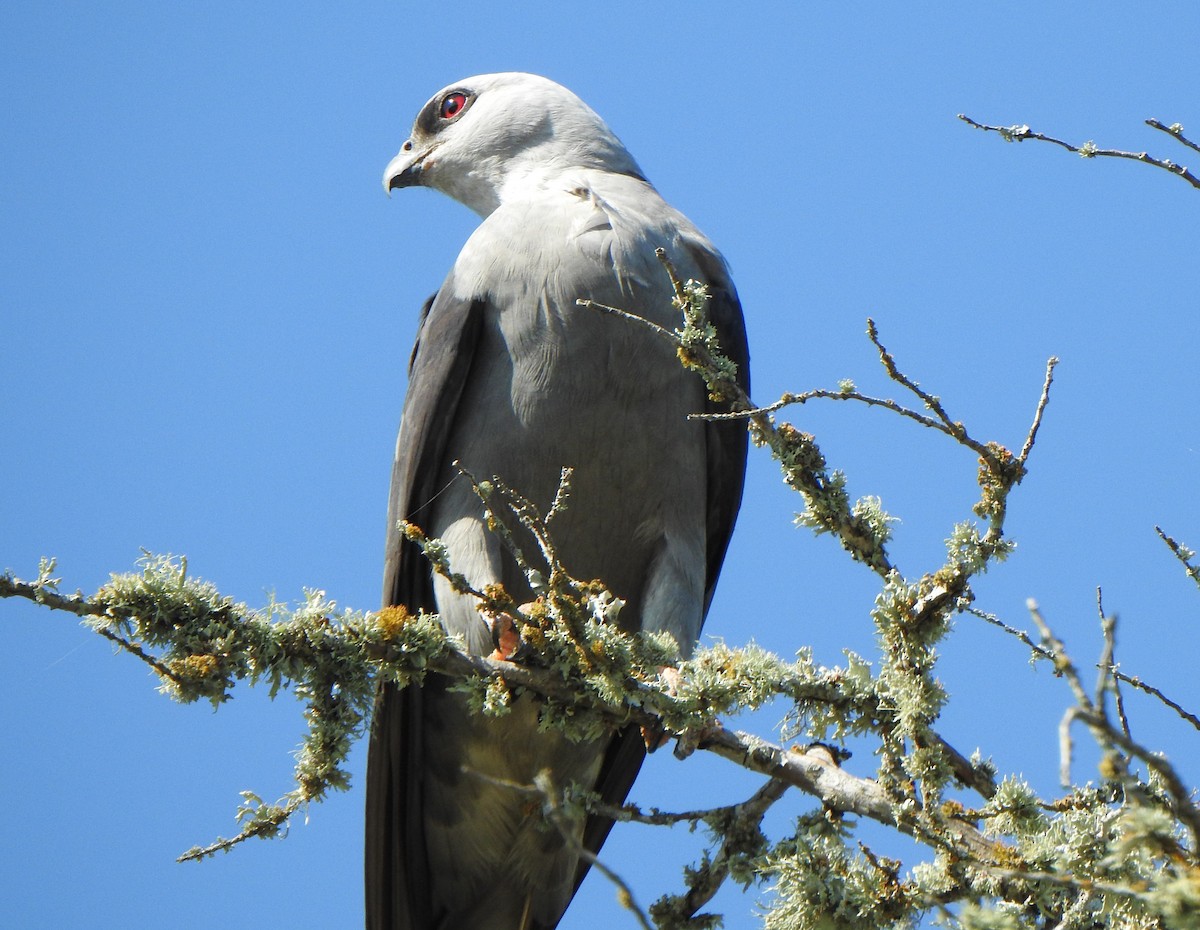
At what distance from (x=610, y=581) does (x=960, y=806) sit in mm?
2453

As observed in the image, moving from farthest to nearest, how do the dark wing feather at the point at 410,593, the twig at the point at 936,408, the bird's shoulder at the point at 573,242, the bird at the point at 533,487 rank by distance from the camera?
the bird's shoulder at the point at 573,242
the bird at the point at 533,487
the dark wing feather at the point at 410,593
the twig at the point at 936,408

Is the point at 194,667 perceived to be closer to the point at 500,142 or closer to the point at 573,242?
the point at 573,242

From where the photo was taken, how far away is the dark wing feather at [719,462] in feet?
17.7

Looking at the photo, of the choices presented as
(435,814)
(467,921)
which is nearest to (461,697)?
(435,814)

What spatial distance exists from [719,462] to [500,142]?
202 centimetres

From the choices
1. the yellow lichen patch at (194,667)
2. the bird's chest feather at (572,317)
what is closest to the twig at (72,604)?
the yellow lichen patch at (194,667)

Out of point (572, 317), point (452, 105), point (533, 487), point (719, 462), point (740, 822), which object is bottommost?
point (740, 822)

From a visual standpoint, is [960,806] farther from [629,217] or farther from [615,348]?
[629,217]

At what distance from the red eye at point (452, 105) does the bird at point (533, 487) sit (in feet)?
4.85

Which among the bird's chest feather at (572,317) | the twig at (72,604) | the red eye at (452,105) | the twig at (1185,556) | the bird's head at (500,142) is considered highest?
the red eye at (452,105)

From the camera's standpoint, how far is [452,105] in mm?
6953

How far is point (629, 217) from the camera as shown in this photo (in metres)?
5.35

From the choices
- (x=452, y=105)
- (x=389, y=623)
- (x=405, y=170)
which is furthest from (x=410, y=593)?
(x=452, y=105)

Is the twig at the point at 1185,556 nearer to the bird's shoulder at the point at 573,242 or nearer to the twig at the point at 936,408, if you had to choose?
the twig at the point at 936,408
